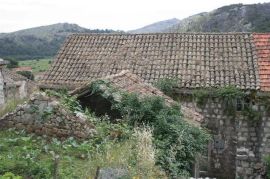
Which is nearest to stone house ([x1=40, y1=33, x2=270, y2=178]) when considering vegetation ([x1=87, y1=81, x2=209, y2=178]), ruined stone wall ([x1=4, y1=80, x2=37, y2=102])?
vegetation ([x1=87, y1=81, x2=209, y2=178])

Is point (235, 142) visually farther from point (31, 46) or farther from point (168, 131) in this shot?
point (31, 46)

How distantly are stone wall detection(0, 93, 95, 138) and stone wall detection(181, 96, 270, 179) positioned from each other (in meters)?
7.45

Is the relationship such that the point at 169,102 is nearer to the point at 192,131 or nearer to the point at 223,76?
the point at 192,131

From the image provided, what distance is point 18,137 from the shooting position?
29.3 ft

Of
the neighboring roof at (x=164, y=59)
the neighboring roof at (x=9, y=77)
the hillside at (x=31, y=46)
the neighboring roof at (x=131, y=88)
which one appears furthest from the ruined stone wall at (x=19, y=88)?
the hillside at (x=31, y=46)

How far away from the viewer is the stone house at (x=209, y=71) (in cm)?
1560

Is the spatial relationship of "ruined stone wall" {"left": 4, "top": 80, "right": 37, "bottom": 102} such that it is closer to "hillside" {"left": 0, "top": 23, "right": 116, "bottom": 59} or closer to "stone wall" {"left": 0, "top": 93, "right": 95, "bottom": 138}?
"stone wall" {"left": 0, "top": 93, "right": 95, "bottom": 138}

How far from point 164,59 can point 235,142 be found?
14.2 feet

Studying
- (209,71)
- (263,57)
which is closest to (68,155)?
(209,71)

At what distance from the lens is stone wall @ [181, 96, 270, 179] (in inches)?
610

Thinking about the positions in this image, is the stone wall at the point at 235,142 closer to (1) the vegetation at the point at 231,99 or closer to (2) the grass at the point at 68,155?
(1) the vegetation at the point at 231,99

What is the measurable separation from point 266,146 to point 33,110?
30.5 ft

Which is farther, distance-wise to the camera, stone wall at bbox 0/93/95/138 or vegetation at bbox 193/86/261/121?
vegetation at bbox 193/86/261/121

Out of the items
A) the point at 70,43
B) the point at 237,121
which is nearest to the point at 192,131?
the point at 237,121
